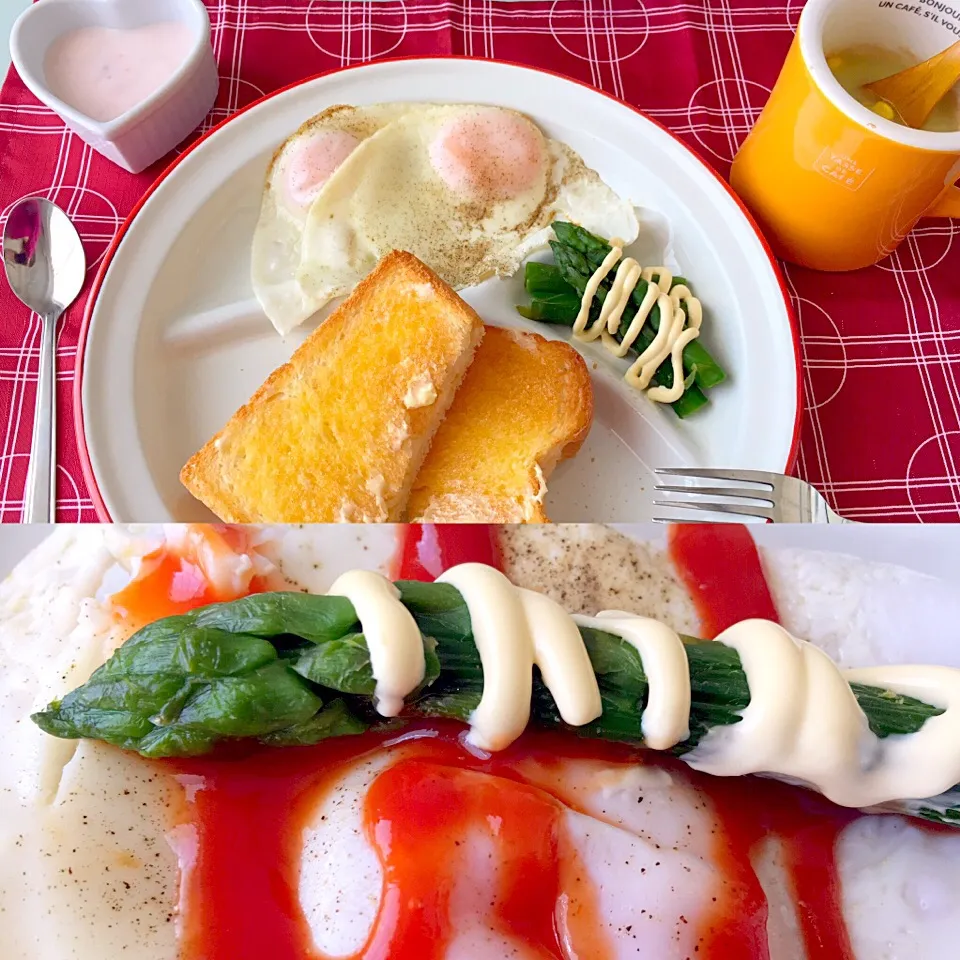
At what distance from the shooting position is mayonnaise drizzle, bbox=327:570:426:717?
29.8 inches

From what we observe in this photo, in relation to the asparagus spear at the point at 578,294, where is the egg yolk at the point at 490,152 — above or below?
above

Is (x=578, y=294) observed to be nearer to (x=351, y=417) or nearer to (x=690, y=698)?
(x=351, y=417)

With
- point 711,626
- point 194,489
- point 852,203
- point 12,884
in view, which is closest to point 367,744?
point 12,884

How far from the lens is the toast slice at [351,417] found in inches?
60.6

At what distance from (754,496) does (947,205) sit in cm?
88

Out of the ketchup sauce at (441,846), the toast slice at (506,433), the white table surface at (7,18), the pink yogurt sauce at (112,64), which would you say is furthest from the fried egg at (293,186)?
the ketchup sauce at (441,846)

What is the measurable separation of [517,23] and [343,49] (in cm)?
46

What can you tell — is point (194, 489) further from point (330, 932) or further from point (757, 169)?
point (757, 169)

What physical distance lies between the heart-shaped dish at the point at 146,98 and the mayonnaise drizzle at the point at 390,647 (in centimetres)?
151

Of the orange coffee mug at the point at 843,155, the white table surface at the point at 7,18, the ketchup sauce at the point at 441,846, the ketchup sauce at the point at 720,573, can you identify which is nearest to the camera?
the ketchup sauce at the point at 441,846

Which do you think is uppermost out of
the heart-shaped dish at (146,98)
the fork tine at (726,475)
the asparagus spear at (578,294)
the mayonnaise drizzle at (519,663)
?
the heart-shaped dish at (146,98)

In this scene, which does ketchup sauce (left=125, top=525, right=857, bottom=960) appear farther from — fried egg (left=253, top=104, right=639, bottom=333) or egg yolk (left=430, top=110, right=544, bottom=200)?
egg yolk (left=430, top=110, right=544, bottom=200)

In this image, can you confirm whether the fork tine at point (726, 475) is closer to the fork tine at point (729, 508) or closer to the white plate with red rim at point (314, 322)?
the fork tine at point (729, 508)

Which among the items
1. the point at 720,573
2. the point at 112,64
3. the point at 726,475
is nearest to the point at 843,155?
the point at 726,475
